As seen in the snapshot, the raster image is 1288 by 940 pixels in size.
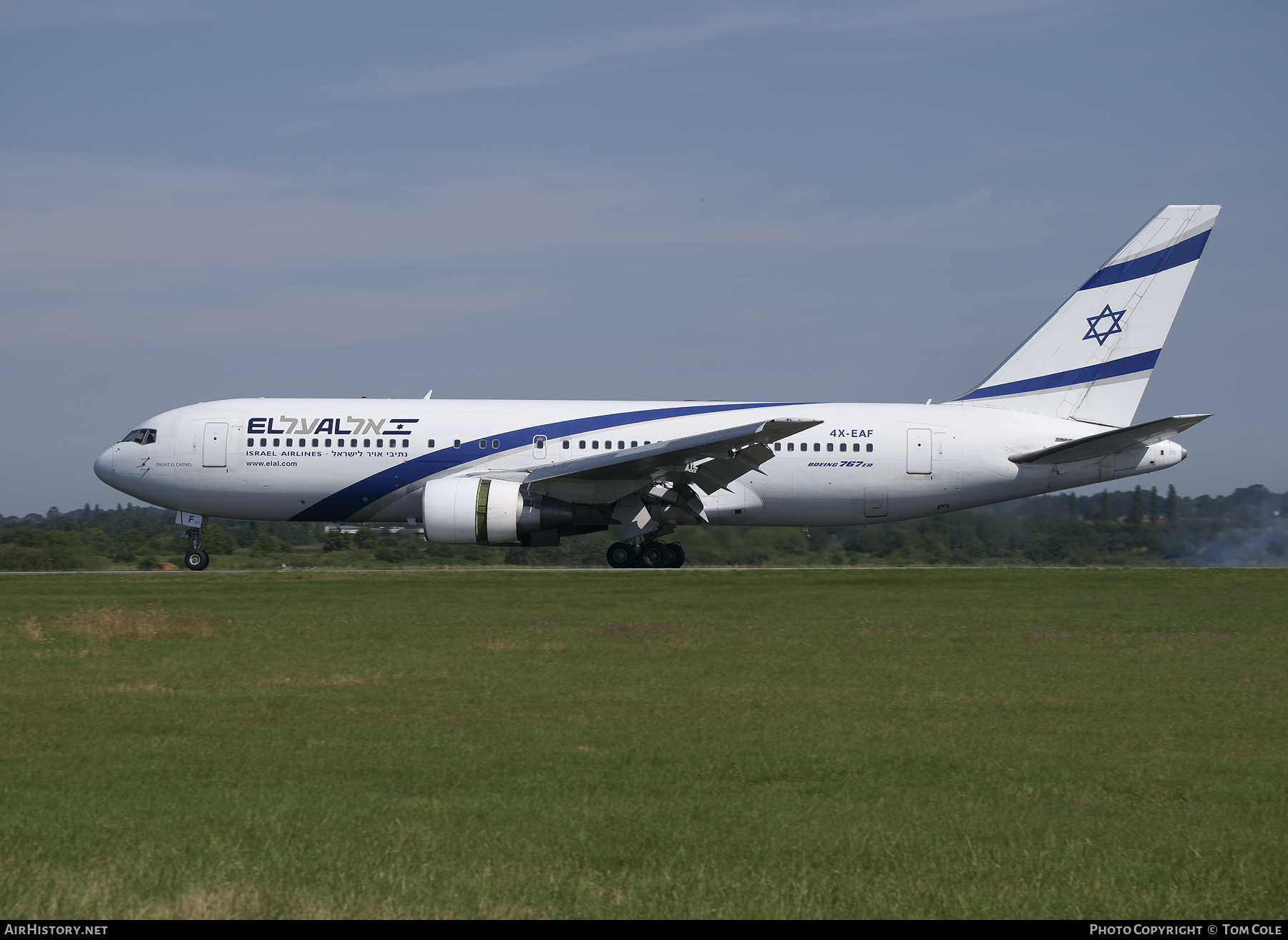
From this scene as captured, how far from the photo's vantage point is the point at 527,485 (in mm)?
24938

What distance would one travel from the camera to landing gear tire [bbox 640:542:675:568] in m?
26.4

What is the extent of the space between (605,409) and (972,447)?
8.51 m

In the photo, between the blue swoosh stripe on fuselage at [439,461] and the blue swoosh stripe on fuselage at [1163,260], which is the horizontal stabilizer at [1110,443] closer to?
the blue swoosh stripe on fuselage at [1163,260]

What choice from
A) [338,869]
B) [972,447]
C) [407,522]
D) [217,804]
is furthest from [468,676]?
[972,447]

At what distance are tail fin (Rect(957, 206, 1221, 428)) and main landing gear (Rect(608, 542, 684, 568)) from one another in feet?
29.9

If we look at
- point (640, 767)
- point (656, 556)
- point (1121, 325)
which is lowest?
point (640, 767)

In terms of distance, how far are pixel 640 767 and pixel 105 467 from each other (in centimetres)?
2364

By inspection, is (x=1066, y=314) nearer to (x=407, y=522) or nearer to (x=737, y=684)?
(x=407, y=522)

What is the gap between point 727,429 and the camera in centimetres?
2575

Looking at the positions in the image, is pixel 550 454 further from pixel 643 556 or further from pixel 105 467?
pixel 105 467

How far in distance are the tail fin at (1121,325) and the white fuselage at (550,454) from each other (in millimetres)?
700

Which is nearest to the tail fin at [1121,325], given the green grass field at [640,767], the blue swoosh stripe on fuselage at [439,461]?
the blue swoosh stripe on fuselage at [439,461]

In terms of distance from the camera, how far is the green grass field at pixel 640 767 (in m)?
5.33

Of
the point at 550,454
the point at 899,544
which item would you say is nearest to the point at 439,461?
the point at 550,454
